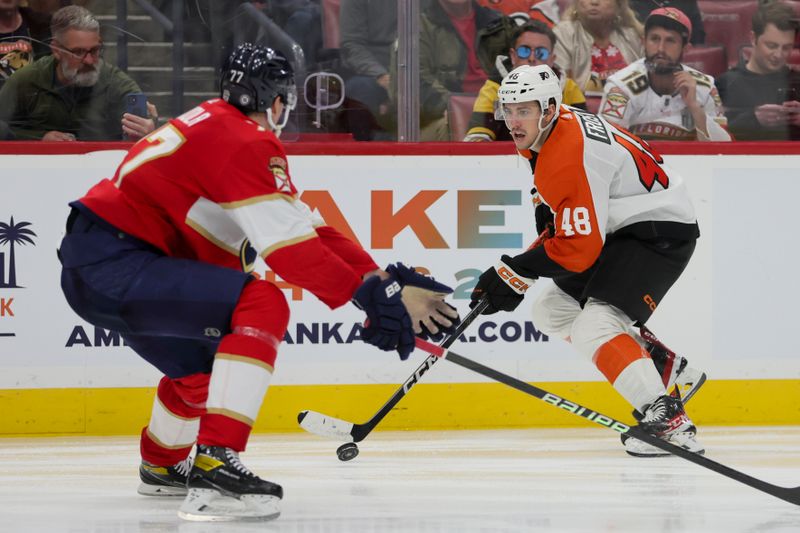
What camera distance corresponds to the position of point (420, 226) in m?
4.59

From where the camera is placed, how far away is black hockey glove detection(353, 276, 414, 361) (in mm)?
2865

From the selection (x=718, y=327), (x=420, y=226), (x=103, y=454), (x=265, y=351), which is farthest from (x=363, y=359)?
(x=265, y=351)

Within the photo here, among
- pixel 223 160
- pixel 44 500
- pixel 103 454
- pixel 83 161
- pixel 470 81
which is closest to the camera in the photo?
pixel 223 160

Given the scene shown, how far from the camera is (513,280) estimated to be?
3.82 m

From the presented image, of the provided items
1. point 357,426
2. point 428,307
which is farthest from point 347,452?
point 428,307

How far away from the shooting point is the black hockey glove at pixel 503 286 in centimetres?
383

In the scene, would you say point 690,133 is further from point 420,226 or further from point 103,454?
point 103,454

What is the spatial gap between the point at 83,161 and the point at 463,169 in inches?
51.0

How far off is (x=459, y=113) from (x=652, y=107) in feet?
2.40

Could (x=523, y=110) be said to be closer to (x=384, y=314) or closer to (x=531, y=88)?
(x=531, y=88)

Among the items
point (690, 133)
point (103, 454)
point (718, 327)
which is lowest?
point (103, 454)

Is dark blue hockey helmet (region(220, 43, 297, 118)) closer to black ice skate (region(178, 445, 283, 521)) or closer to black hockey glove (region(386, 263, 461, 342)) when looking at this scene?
black hockey glove (region(386, 263, 461, 342))

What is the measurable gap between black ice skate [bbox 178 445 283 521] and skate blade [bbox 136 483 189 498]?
329 mm

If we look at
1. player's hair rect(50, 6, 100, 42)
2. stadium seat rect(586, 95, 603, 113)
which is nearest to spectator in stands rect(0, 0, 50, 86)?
player's hair rect(50, 6, 100, 42)
